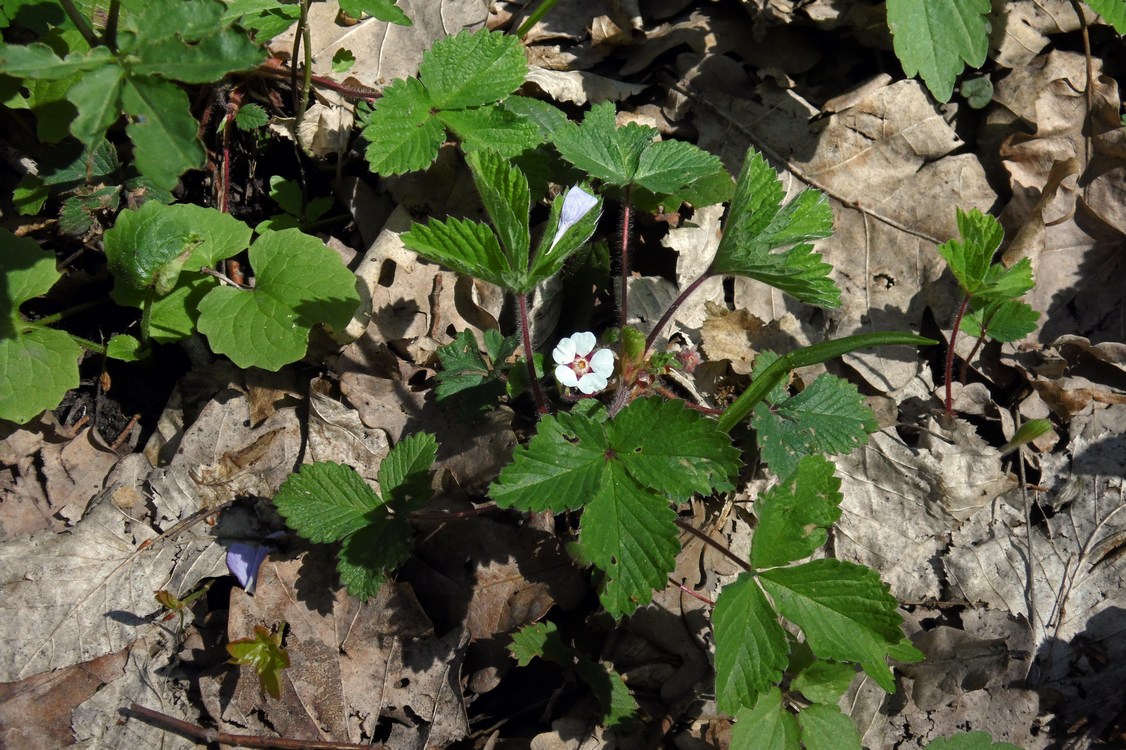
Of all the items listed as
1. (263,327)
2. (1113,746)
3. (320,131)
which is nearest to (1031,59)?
(1113,746)

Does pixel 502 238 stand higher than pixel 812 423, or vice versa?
pixel 502 238

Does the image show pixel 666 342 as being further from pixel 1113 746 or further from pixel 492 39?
pixel 1113 746

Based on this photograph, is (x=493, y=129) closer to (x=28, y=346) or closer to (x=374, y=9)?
(x=374, y=9)

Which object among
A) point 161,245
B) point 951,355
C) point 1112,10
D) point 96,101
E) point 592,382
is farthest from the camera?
point 951,355

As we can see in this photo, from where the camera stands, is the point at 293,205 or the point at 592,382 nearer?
the point at 592,382

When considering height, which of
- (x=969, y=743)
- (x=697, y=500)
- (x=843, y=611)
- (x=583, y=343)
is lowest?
(x=969, y=743)

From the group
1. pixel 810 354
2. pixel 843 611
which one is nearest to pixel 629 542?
pixel 843 611

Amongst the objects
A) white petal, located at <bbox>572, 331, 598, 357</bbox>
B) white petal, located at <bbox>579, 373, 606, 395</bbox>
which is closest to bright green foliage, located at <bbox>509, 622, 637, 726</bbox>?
white petal, located at <bbox>579, 373, 606, 395</bbox>
